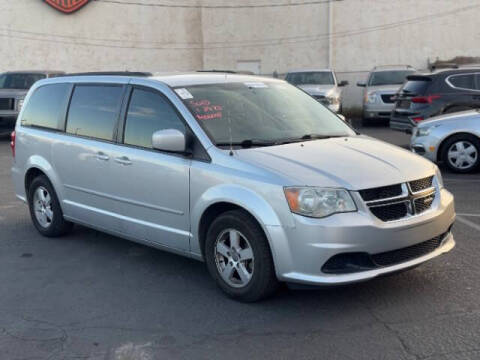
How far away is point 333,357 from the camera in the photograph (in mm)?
3828

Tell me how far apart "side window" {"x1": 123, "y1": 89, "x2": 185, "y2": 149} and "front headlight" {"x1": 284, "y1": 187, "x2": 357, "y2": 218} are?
1346 millimetres

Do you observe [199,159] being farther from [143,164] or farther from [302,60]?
[302,60]

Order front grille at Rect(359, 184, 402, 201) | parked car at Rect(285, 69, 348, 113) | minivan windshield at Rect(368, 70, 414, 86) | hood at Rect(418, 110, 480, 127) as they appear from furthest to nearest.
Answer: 1. minivan windshield at Rect(368, 70, 414, 86)
2. parked car at Rect(285, 69, 348, 113)
3. hood at Rect(418, 110, 480, 127)
4. front grille at Rect(359, 184, 402, 201)

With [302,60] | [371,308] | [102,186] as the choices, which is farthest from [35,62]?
[371,308]

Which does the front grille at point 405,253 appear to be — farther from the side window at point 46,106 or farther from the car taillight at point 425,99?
the car taillight at point 425,99

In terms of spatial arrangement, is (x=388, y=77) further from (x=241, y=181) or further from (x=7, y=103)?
(x=241, y=181)

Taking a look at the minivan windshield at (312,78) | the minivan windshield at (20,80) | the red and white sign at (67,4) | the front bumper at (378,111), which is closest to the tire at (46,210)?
the minivan windshield at (20,80)

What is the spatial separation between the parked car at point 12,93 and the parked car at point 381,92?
9.17m

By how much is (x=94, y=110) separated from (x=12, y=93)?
488 inches

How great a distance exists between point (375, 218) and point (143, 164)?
6.88ft

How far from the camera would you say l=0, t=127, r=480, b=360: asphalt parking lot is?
4004 mm

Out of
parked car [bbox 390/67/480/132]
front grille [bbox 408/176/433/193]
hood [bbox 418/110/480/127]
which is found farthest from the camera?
parked car [bbox 390/67/480/132]

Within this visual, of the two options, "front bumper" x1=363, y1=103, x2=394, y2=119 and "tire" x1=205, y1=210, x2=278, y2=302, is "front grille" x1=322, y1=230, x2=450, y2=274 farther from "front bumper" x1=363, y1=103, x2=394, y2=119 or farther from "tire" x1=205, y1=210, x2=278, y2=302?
"front bumper" x1=363, y1=103, x2=394, y2=119

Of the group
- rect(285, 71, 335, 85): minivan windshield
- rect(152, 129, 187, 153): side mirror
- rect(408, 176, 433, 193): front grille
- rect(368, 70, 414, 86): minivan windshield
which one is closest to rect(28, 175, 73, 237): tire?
rect(152, 129, 187, 153): side mirror
